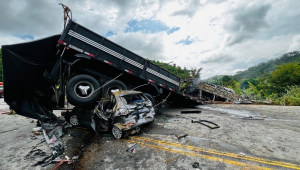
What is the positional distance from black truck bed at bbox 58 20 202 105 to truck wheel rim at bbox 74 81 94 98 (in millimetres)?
1088

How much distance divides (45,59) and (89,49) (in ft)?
5.85

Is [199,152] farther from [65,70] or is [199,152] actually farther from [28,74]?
[28,74]

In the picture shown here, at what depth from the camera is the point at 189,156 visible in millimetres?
3068

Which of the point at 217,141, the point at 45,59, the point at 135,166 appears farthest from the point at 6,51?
the point at 217,141

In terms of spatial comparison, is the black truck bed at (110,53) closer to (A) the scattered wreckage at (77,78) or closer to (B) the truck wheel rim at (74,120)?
(A) the scattered wreckage at (77,78)

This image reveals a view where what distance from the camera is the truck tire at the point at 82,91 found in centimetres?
516

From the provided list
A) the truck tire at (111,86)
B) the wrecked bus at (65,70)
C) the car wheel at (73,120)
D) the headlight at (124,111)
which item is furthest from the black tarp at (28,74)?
the headlight at (124,111)

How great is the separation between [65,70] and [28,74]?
1.27m

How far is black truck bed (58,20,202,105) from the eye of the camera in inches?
201

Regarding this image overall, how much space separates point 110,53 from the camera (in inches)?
228

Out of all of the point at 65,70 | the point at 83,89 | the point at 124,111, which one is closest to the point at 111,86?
the point at 83,89

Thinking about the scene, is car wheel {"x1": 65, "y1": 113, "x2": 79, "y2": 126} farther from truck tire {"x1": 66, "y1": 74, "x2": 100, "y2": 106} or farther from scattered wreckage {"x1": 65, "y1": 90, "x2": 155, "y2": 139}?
truck tire {"x1": 66, "y1": 74, "x2": 100, "y2": 106}

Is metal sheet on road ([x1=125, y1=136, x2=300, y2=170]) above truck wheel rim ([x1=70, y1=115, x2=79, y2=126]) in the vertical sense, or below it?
below

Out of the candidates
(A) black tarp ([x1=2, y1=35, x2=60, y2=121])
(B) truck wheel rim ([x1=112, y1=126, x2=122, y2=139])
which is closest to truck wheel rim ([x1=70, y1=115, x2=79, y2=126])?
(A) black tarp ([x1=2, y1=35, x2=60, y2=121])
